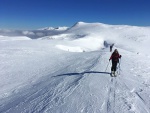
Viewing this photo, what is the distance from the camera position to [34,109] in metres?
9.89

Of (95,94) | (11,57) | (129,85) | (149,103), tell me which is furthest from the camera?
(11,57)

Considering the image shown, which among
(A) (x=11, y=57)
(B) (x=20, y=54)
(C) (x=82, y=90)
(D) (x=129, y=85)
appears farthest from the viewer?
(B) (x=20, y=54)

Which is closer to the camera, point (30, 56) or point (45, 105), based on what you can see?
point (45, 105)

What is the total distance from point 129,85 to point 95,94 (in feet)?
10.0

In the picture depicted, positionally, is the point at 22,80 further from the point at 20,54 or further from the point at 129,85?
the point at 20,54

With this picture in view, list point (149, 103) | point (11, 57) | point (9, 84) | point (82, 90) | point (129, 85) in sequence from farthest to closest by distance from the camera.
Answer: point (11, 57) → point (9, 84) → point (129, 85) → point (82, 90) → point (149, 103)

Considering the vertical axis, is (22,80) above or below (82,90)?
below

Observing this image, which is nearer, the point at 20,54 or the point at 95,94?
the point at 95,94

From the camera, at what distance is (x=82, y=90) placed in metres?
11.4

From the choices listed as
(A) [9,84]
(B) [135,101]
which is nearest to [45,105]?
(B) [135,101]

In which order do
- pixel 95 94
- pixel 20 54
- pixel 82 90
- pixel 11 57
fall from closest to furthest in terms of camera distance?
1. pixel 95 94
2. pixel 82 90
3. pixel 11 57
4. pixel 20 54

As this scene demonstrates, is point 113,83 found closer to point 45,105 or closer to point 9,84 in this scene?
point 45,105

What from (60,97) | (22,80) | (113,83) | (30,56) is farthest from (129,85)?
(30,56)

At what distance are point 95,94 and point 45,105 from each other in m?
2.84
